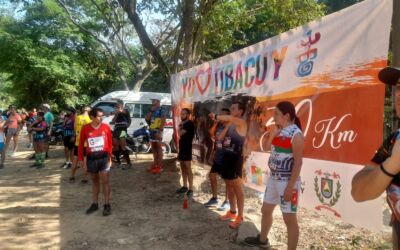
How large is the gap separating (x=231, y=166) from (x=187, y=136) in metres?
2.03

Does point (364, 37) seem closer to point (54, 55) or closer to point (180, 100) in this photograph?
point (180, 100)

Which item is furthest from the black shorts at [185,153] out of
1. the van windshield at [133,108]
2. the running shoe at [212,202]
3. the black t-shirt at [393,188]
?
the van windshield at [133,108]

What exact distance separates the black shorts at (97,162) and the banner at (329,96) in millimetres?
2336

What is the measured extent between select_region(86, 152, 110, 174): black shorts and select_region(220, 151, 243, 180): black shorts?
2.08 meters

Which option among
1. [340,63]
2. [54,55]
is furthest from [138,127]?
[340,63]

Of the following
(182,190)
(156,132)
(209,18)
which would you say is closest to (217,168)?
(182,190)

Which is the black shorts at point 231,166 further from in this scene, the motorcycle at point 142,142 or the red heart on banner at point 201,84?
the motorcycle at point 142,142

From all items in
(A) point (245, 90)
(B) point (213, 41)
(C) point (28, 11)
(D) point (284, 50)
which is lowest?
(A) point (245, 90)

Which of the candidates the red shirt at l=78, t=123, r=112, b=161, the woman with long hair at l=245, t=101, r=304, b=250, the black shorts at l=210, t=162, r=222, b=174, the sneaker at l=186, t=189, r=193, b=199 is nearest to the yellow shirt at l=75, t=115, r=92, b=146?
the red shirt at l=78, t=123, r=112, b=161

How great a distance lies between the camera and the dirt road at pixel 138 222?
528 cm

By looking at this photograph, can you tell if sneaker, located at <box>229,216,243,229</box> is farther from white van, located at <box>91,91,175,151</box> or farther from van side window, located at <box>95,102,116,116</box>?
van side window, located at <box>95,102,116,116</box>

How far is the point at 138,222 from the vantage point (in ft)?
20.5

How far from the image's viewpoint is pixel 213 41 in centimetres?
1416

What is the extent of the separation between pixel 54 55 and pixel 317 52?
60.7 ft
